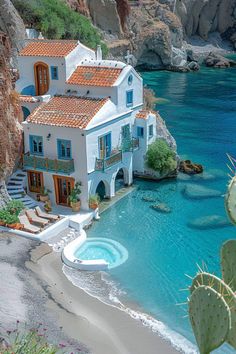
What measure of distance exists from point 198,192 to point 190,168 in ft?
12.2

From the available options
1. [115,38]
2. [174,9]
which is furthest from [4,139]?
[174,9]

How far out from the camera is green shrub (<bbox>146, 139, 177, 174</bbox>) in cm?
3478

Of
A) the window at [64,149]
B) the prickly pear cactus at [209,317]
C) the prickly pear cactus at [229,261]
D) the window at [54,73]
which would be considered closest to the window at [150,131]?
the window at [54,73]

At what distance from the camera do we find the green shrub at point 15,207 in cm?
2734

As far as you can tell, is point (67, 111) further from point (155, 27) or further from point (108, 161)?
point (155, 27)

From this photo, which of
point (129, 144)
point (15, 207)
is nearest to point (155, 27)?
point (129, 144)

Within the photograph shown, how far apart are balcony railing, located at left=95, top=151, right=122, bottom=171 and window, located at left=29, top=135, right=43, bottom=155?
338 centimetres

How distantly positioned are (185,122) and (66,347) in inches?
1489

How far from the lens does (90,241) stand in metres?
27.2

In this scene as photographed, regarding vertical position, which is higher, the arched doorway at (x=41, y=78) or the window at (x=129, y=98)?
the arched doorway at (x=41, y=78)

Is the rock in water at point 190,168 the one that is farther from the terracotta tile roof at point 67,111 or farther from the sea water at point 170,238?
the terracotta tile roof at point 67,111

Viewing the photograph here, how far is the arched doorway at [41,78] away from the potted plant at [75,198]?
24.6 feet

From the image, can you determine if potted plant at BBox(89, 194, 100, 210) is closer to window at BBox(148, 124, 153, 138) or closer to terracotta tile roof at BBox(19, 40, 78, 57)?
window at BBox(148, 124, 153, 138)

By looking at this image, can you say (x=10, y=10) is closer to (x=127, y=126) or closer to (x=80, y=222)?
(x=127, y=126)
